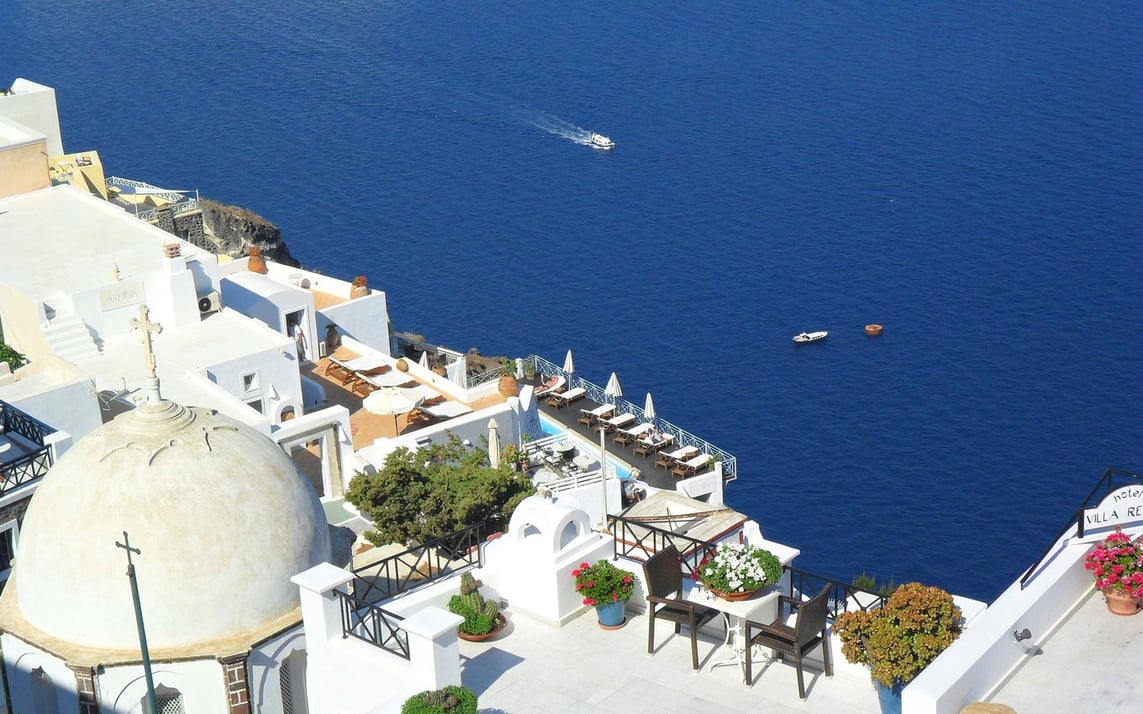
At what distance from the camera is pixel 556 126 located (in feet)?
440

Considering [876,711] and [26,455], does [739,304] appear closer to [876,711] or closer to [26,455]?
[26,455]

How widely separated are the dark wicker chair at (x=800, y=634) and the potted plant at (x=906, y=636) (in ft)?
2.91

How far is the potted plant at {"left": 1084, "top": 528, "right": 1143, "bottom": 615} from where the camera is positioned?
70.5 ft

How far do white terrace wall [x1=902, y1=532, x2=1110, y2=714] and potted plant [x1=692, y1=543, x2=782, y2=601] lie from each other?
3.20 m

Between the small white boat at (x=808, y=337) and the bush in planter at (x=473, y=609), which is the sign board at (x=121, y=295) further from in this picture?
the small white boat at (x=808, y=337)

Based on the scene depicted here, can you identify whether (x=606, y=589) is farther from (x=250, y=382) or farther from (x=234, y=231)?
(x=234, y=231)

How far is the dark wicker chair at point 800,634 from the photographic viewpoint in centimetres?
2153

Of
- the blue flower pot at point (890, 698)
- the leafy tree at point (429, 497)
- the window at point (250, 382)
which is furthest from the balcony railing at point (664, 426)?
the blue flower pot at point (890, 698)

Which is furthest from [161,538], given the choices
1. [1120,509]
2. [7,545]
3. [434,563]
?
[1120,509]

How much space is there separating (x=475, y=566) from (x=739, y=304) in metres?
77.6

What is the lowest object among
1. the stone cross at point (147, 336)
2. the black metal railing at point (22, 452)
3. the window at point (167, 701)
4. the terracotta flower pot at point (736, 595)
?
the window at point (167, 701)

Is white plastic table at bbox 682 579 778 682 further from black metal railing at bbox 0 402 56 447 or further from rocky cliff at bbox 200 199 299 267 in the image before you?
rocky cliff at bbox 200 199 299 267

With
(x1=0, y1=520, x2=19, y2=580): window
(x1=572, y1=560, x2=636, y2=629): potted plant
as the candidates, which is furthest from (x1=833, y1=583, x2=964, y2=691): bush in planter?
(x1=0, y1=520, x2=19, y2=580): window

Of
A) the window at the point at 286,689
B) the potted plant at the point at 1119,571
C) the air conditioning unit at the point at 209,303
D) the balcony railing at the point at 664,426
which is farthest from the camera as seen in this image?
the balcony railing at the point at 664,426
